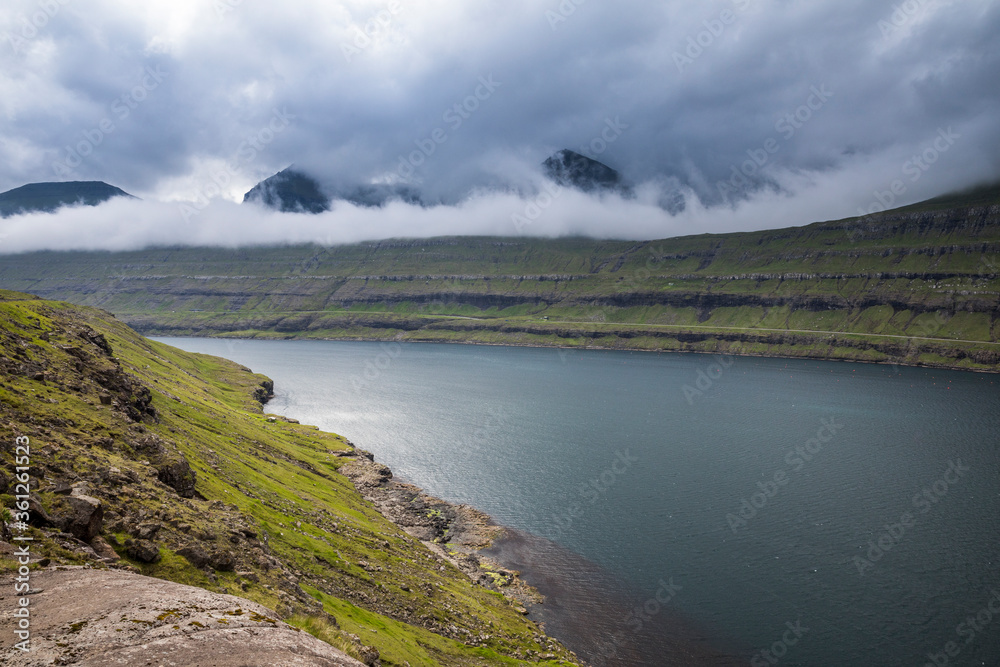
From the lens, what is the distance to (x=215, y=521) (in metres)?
35.4

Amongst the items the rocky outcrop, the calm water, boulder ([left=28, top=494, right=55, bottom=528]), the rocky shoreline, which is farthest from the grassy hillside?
the calm water

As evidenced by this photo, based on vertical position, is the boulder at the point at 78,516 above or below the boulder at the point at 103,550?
above

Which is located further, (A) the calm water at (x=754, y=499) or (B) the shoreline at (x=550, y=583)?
(A) the calm water at (x=754, y=499)

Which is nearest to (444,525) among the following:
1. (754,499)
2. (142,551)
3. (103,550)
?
(754,499)

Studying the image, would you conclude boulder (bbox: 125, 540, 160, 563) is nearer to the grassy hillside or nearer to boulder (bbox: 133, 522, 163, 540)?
the grassy hillside

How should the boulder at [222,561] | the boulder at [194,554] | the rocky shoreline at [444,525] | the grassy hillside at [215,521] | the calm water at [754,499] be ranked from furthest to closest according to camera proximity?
the rocky shoreline at [444,525] < the calm water at [754,499] < the boulder at [222,561] < the boulder at [194,554] < the grassy hillside at [215,521]

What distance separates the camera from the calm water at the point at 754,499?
58625 millimetres

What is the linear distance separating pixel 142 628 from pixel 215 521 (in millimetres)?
17633

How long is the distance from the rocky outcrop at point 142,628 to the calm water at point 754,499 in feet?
138

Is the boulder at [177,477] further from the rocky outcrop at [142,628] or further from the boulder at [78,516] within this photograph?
the rocky outcrop at [142,628]

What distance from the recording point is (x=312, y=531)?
172 feet

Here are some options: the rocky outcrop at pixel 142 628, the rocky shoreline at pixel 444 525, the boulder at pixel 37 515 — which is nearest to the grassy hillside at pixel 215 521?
the boulder at pixel 37 515

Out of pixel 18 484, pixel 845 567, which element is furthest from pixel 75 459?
pixel 845 567

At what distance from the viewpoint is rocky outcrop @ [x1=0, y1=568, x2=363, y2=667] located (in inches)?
682
